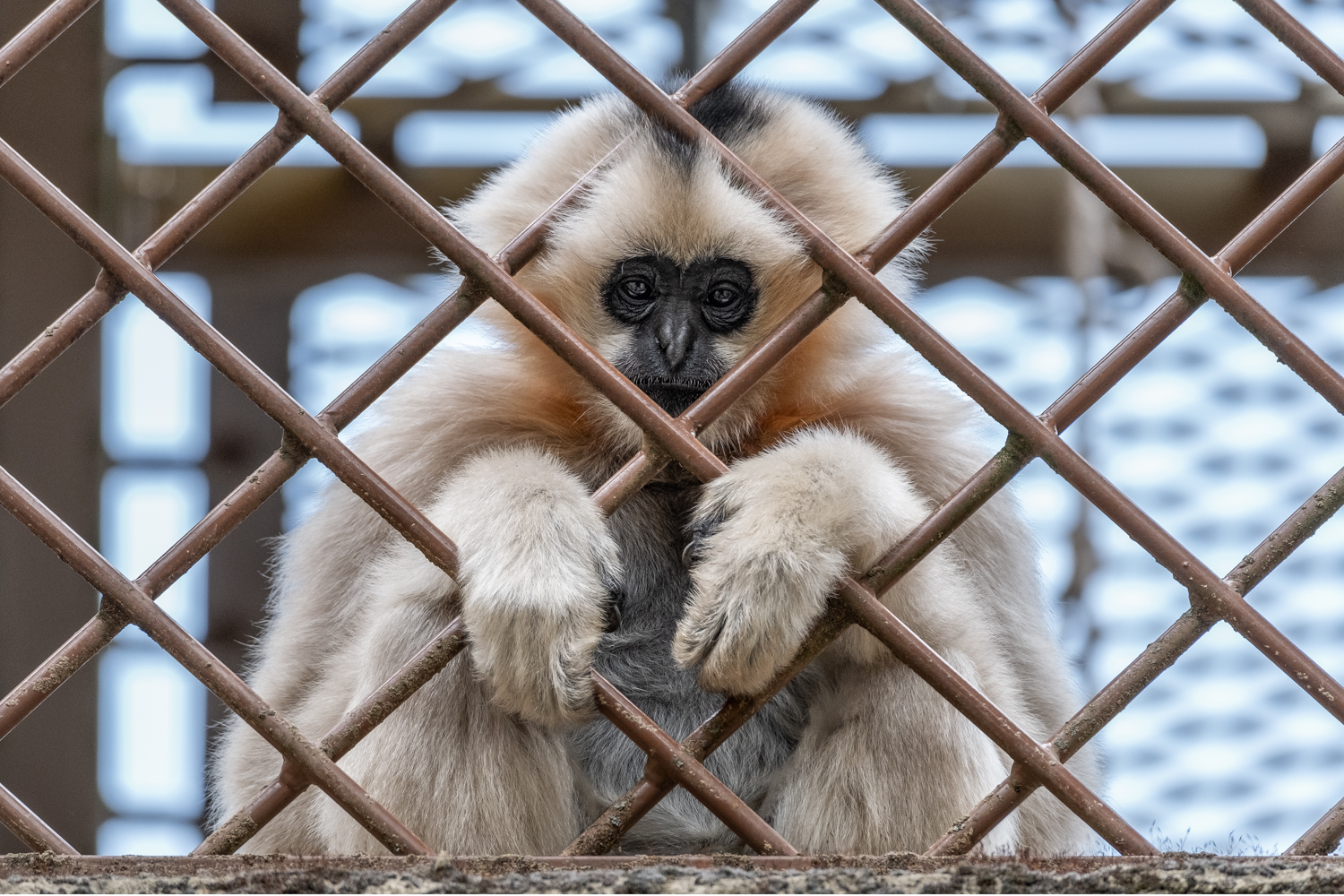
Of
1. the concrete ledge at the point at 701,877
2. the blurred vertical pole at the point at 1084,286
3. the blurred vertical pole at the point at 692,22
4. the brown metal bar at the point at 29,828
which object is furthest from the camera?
the blurred vertical pole at the point at 692,22

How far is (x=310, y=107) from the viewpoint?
1.30 m

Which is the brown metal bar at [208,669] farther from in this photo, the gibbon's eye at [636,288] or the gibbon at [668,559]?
the gibbon's eye at [636,288]

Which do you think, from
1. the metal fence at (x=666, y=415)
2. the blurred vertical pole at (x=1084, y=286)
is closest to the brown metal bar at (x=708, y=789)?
the metal fence at (x=666, y=415)

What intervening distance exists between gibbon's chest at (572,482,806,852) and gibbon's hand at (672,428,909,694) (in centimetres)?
37

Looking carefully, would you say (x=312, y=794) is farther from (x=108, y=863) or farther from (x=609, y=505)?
(x=609, y=505)

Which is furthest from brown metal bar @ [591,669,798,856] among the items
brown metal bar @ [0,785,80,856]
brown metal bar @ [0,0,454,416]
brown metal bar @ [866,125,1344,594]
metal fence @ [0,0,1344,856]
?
brown metal bar @ [0,0,454,416]

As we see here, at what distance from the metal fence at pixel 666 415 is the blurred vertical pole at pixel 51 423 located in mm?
1688

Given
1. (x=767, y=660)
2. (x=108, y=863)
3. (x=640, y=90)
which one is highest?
(x=640, y=90)

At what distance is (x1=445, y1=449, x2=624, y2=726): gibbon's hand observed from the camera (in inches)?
57.0

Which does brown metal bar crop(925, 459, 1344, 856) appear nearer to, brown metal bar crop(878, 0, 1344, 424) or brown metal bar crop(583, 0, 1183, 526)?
brown metal bar crop(878, 0, 1344, 424)

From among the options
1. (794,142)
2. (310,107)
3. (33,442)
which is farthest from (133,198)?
(310,107)

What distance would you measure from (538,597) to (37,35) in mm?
746

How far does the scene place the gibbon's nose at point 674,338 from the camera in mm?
1936

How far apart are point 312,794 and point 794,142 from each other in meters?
1.22
